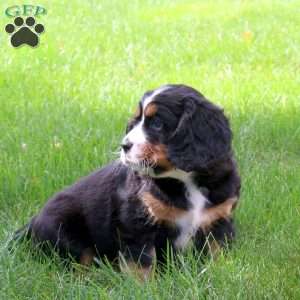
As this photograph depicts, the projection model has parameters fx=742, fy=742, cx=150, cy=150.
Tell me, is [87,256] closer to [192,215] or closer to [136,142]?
[192,215]

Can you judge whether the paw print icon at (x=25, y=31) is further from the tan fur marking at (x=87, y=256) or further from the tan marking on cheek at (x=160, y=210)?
the tan marking on cheek at (x=160, y=210)

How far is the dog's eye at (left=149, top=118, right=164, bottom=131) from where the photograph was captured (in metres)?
3.41

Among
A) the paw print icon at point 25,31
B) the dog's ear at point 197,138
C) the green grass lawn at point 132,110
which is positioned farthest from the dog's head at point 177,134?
the paw print icon at point 25,31

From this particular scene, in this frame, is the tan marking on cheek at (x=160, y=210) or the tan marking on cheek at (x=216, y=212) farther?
the tan marking on cheek at (x=216, y=212)

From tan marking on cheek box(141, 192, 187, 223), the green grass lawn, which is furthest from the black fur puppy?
the green grass lawn

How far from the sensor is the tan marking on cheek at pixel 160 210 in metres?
3.49

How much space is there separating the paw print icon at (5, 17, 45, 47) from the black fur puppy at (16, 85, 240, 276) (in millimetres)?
1603

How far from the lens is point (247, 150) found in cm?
511

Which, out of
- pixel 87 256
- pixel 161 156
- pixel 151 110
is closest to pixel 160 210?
pixel 161 156

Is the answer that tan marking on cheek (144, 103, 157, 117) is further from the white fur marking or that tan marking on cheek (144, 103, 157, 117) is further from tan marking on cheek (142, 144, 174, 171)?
the white fur marking

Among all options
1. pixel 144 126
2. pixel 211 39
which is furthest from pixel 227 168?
pixel 211 39

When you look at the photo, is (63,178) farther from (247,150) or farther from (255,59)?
(255,59)

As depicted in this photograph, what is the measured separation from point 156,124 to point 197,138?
201mm

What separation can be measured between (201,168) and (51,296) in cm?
90
